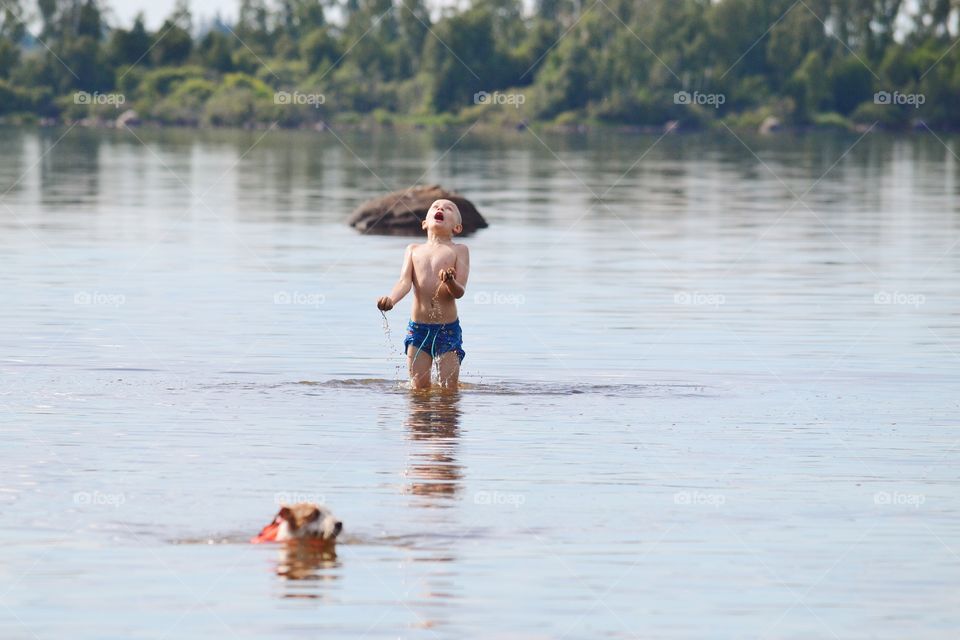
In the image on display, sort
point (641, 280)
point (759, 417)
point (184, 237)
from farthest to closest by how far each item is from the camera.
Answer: point (184, 237), point (641, 280), point (759, 417)

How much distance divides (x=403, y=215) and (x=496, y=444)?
78.1ft

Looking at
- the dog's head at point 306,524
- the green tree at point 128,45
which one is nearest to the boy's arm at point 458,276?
the dog's head at point 306,524

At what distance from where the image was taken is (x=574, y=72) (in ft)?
582

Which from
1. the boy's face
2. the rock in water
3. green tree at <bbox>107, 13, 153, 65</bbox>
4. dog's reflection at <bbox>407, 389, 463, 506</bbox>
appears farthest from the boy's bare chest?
Result: green tree at <bbox>107, 13, 153, 65</bbox>

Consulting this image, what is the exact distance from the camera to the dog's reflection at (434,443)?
508 inches

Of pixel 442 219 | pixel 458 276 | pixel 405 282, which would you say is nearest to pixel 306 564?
pixel 405 282

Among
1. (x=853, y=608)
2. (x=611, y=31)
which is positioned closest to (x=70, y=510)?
(x=853, y=608)

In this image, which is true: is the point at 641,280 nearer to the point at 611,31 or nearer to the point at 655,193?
the point at 655,193

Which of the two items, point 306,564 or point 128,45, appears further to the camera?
point 128,45

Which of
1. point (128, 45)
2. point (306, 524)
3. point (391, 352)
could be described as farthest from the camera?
point (128, 45)

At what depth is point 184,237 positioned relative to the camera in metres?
36.2

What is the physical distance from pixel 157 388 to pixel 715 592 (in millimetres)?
7890

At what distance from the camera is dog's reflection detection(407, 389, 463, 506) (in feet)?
42.4

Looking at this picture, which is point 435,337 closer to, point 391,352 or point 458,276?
point 458,276
